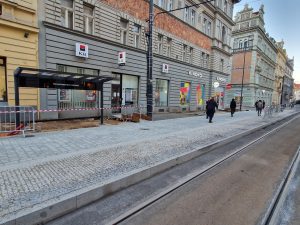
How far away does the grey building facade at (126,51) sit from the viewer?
39.3 ft

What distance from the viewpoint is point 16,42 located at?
33.8 feet

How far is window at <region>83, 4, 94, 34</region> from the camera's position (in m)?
13.3

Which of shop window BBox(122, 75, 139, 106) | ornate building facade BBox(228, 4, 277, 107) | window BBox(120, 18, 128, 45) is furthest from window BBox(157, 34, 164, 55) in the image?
Answer: ornate building facade BBox(228, 4, 277, 107)

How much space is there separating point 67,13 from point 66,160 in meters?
10.7

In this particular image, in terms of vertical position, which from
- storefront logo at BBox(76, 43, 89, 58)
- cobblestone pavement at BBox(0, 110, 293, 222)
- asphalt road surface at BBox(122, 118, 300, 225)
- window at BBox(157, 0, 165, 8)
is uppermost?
window at BBox(157, 0, 165, 8)

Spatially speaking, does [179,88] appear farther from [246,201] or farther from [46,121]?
[246,201]

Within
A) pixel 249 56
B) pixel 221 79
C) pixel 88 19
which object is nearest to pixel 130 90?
pixel 88 19

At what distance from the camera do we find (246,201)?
3895mm

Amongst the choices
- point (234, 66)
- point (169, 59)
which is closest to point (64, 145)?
point (169, 59)

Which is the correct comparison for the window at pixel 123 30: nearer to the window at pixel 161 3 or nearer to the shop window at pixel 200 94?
the window at pixel 161 3

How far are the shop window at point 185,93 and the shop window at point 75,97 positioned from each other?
1150 cm

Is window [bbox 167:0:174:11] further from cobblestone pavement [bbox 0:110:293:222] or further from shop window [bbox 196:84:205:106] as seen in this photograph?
cobblestone pavement [bbox 0:110:293:222]

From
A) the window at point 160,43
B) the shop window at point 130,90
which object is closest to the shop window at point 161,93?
the window at point 160,43

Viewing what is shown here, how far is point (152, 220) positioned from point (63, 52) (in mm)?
11697
